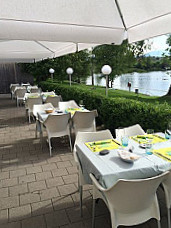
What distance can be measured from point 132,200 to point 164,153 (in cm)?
74

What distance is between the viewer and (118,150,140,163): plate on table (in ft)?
6.58

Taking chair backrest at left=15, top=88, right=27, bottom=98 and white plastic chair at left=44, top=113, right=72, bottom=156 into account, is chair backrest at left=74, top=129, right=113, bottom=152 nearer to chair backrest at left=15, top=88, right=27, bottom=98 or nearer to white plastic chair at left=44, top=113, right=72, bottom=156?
white plastic chair at left=44, top=113, right=72, bottom=156

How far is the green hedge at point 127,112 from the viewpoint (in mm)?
3564

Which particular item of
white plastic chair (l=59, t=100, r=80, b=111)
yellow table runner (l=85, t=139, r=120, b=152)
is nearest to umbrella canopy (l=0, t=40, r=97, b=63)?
white plastic chair (l=59, t=100, r=80, b=111)

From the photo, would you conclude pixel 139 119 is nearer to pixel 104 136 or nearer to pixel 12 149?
pixel 104 136

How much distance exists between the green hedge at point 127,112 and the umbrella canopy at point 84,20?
4.74 ft

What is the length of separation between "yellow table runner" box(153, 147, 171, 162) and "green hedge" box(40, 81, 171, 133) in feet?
4.05

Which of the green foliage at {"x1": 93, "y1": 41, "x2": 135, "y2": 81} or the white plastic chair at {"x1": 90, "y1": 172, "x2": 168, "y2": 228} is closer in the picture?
the white plastic chair at {"x1": 90, "y1": 172, "x2": 168, "y2": 228}

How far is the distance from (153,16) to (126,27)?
513 millimetres

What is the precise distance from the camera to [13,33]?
2.37m

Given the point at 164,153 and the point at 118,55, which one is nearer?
the point at 164,153

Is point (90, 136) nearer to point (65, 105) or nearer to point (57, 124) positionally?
point (57, 124)

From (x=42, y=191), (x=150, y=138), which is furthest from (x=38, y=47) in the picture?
(x=150, y=138)

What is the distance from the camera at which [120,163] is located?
6.61 ft
